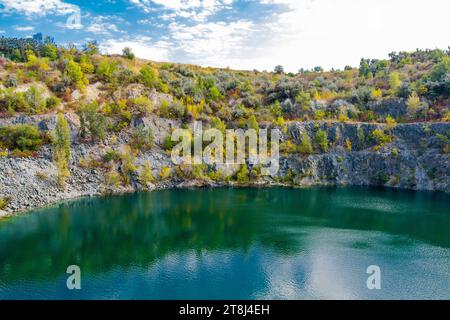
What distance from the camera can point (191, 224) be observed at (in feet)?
162

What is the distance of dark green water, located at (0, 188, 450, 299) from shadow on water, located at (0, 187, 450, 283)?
14cm

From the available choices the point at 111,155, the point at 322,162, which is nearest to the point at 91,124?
the point at 111,155

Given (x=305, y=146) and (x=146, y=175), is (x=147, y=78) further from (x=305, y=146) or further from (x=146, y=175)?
(x=305, y=146)

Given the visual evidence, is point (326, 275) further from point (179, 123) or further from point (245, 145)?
point (179, 123)

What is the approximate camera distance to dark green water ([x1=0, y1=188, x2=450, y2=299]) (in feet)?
98.9

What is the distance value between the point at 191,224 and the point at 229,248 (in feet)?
34.6

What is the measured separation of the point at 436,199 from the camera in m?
62.7

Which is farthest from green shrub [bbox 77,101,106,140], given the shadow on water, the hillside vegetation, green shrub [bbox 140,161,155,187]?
the shadow on water

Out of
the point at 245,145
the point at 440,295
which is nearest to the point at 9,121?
the point at 245,145

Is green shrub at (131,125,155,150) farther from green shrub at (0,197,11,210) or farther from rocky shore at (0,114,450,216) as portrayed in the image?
green shrub at (0,197,11,210)

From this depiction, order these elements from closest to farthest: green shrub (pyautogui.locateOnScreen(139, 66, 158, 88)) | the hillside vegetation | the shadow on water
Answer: the shadow on water < the hillside vegetation < green shrub (pyautogui.locateOnScreen(139, 66, 158, 88))

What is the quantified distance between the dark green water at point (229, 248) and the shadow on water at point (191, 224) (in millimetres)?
136

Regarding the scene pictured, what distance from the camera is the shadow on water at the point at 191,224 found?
1481 inches

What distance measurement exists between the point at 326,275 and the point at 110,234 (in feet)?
86.1
